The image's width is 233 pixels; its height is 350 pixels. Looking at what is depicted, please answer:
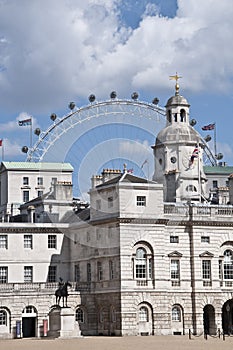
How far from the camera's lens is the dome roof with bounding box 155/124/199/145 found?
314ft

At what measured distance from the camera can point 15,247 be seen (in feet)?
281

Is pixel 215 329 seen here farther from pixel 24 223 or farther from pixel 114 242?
pixel 24 223

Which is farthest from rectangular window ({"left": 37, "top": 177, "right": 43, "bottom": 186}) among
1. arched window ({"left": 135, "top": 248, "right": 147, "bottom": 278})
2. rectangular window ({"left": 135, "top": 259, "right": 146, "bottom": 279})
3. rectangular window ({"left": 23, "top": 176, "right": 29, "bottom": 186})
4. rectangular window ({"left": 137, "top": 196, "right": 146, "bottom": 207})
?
rectangular window ({"left": 135, "top": 259, "right": 146, "bottom": 279})

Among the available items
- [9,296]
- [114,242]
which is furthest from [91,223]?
[9,296]

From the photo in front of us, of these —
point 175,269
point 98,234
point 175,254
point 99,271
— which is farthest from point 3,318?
point 175,254

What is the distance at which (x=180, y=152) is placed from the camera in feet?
314

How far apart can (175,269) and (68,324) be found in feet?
40.7

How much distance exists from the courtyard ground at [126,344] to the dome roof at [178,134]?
89.7ft

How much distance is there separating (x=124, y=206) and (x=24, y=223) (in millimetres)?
11984

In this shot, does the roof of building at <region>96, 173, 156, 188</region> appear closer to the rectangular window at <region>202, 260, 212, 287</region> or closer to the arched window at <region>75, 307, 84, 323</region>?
the rectangular window at <region>202, 260, 212, 287</region>

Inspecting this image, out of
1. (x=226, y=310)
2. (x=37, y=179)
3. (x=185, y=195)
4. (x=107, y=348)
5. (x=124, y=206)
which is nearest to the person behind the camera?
(x=107, y=348)

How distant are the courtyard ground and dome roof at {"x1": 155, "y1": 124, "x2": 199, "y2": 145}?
2734cm

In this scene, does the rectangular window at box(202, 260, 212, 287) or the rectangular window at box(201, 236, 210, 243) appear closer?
the rectangular window at box(202, 260, 212, 287)

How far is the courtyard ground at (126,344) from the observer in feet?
201
